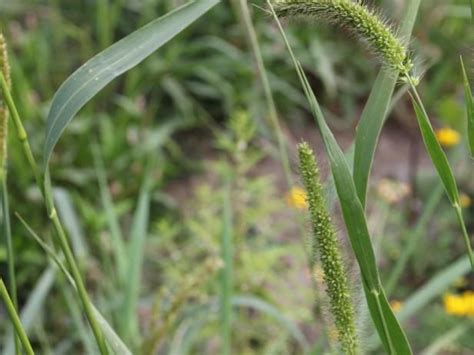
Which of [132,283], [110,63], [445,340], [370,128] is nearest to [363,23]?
[370,128]

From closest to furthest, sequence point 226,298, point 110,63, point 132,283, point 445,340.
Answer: point 110,63 → point 226,298 → point 132,283 → point 445,340

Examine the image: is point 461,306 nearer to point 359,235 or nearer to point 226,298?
point 226,298

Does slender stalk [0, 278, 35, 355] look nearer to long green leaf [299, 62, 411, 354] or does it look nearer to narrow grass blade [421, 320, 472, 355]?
long green leaf [299, 62, 411, 354]

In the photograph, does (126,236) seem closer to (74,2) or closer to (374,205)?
(374,205)

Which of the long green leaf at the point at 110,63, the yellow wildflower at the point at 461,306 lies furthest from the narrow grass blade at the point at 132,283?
the long green leaf at the point at 110,63

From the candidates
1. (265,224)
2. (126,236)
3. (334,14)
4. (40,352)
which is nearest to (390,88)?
(334,14)

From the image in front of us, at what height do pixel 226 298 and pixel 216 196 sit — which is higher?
pixel 216 196
